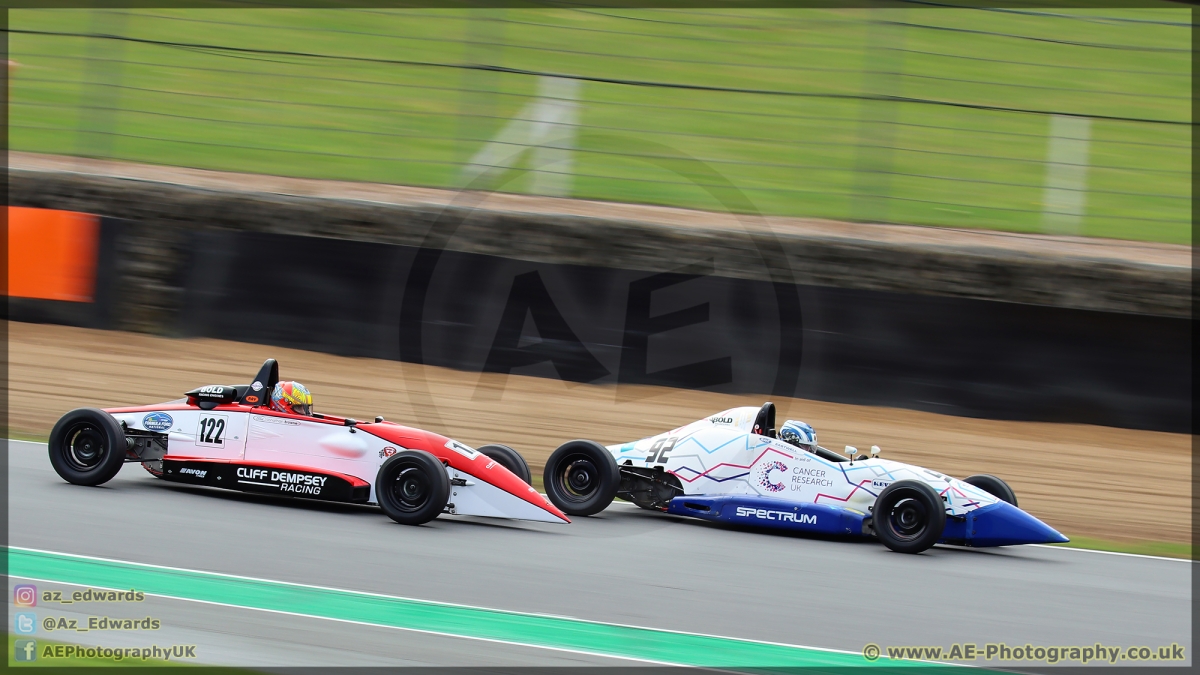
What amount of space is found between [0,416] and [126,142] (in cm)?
454

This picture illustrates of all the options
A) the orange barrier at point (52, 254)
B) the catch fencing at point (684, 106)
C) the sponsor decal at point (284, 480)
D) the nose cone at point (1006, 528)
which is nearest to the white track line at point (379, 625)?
the sponsor decal at point (284, 480)


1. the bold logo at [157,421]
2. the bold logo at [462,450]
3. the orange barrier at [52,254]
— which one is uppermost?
the orange barrier at [52,254]

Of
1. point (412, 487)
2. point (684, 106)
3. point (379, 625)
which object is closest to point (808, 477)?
point (412, 487)

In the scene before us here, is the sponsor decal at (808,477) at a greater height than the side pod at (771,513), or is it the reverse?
the sponsor decal at (808,477)

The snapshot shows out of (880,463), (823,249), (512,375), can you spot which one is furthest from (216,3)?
(880,463)

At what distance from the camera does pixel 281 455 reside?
284 inches

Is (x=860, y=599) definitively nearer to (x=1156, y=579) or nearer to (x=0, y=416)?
(x=1156, y=579)

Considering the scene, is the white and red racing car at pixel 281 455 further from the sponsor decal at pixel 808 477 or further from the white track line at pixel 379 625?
the white track line at pixel 379 625

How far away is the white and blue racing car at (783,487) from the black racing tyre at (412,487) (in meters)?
1.26

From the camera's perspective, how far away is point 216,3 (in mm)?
15484

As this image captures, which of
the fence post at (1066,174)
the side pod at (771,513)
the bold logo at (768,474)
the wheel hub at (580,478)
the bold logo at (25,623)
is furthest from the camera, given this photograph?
the fence post at (1066,174)

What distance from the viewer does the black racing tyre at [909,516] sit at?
703 centimetres

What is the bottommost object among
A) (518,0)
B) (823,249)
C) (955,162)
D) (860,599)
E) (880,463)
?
(860,599)

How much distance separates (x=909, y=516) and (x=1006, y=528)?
24.1 inches
